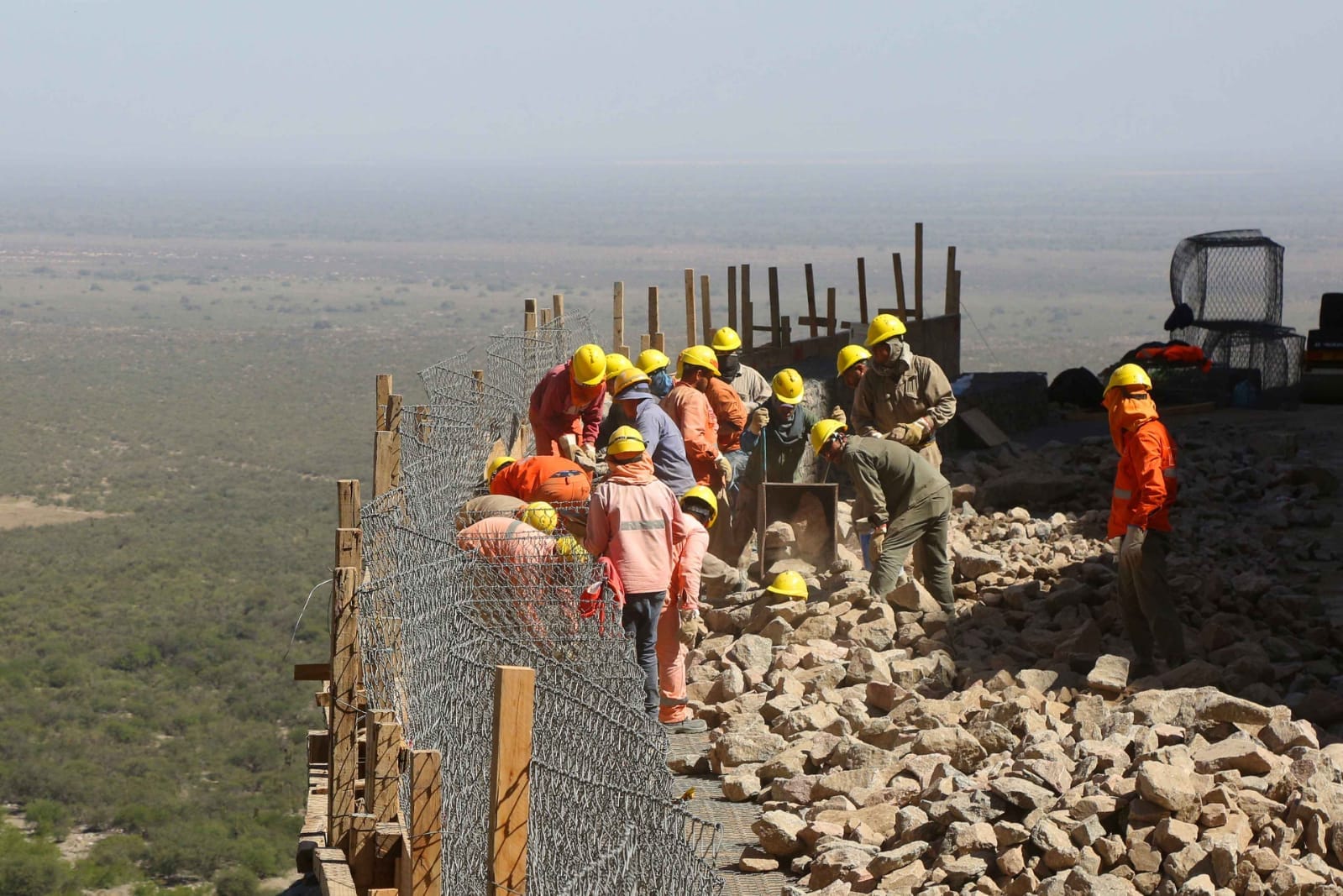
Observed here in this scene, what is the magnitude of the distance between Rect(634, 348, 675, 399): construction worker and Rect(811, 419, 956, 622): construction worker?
2.07 meters

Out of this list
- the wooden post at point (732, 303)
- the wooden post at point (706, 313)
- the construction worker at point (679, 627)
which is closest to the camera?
the construction worker at point (679, 627)

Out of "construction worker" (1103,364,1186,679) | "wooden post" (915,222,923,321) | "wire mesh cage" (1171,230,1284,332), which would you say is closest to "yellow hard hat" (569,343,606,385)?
"construction worker" (1103,364,1186,679)

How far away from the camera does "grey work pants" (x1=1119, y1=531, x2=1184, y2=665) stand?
900cm

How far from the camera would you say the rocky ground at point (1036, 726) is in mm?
6504

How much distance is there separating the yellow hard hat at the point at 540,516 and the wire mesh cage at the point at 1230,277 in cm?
1566

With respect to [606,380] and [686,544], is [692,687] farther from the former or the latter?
[606,380]

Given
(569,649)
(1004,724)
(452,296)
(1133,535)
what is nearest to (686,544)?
(569,649)

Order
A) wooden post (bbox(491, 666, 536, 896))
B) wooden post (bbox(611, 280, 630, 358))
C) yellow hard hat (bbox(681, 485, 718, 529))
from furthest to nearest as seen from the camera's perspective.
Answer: wooden post (bbox(611, 280, 630, 358)) < yellow hard hat (bbox(681, 485, 718, 529)) < wooden post (bbox(491, 666, 536, 896))

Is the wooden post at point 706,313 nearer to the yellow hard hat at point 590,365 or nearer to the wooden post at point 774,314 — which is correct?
the wooden post at point 774,314

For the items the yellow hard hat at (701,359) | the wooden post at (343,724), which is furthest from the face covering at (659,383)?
the wooden post at (343,724)

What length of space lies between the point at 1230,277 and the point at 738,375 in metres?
15.1

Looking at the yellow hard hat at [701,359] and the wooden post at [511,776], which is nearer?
the wooden post at [511,776]

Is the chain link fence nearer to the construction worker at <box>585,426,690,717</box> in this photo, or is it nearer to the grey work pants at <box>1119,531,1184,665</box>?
the construction worker at <box>585,426,690,717</box>

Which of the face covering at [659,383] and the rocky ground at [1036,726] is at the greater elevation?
the face covering at [659,383]
